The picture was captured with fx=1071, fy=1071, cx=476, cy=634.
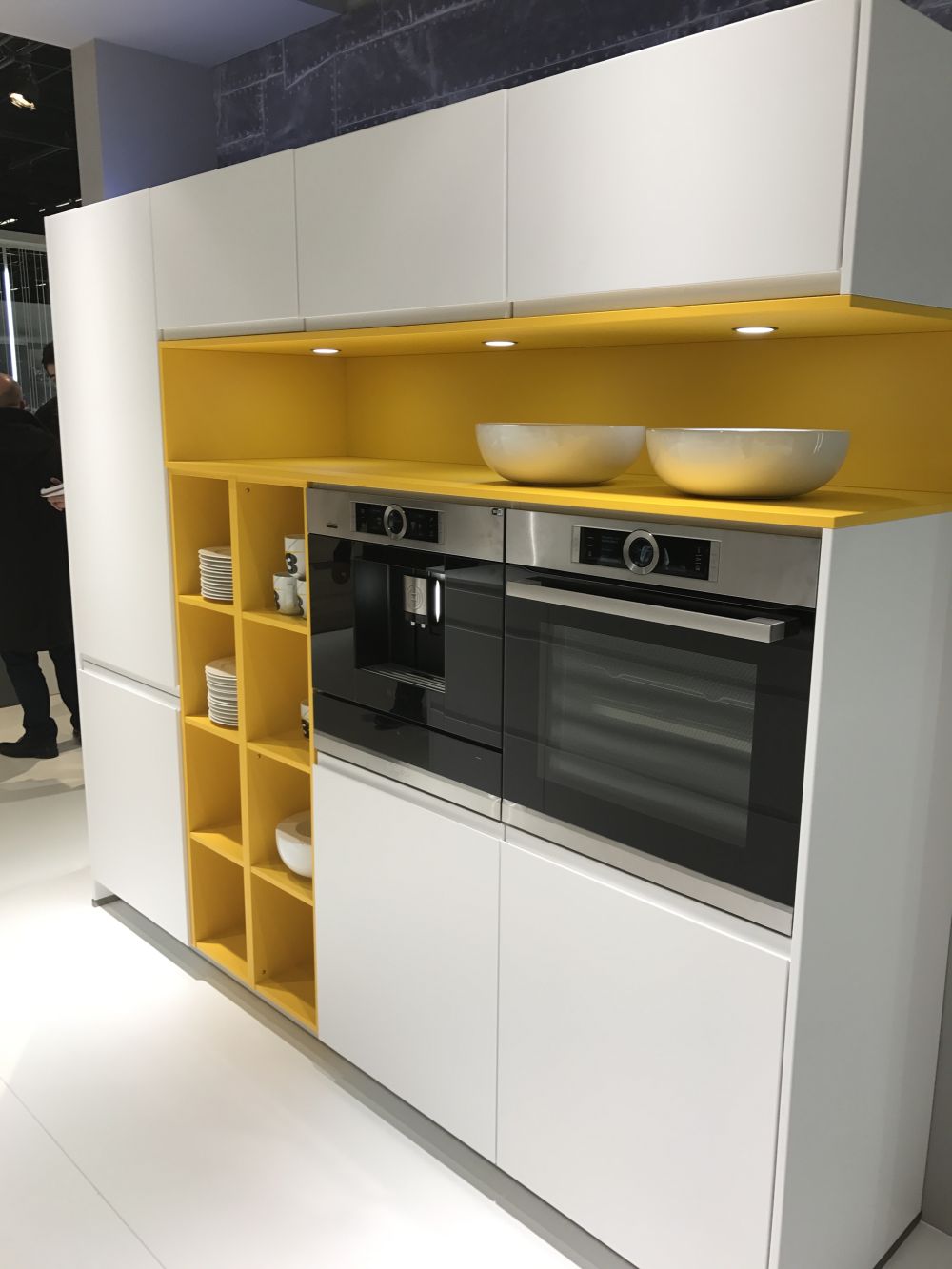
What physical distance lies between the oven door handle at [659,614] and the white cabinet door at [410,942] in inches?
18.2

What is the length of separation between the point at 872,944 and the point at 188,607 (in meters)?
1.80

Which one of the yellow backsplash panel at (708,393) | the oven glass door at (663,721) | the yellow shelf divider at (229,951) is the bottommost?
the yellow shelf divider at (229,951)

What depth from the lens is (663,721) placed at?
1.69 m

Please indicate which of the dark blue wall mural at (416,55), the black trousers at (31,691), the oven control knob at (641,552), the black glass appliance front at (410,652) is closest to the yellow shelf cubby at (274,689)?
the black glass appliance front at (410,652)

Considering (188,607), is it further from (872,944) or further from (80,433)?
(872,944)

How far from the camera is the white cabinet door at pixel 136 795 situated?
9.41ft

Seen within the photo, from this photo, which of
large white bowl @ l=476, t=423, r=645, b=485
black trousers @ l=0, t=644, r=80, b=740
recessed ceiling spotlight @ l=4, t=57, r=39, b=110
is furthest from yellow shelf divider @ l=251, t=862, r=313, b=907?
recessed ceiling spotlight @ l=4, t=57, r=39, b=110

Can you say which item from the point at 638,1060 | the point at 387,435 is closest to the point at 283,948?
the point at 638,1060

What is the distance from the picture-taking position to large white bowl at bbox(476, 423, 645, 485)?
A: 177cm

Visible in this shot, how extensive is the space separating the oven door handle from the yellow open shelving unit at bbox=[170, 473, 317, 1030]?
0.76 metres

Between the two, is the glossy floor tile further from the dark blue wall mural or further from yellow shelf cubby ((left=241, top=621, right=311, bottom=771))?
the dark blue wall mural

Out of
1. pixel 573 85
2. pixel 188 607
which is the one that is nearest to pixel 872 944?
pixel 573 85

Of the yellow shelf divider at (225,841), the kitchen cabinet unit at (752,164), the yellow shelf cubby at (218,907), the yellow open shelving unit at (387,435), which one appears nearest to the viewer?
the kitchen cabinet unit at (752,164)

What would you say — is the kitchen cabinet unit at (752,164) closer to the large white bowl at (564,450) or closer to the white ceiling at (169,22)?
the large white bowl at (564,450)
